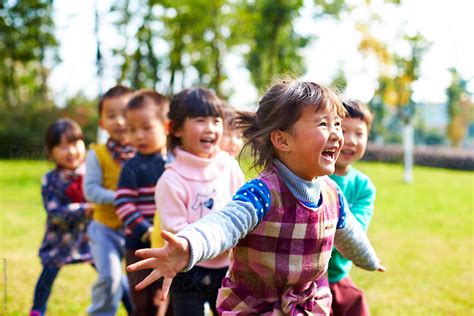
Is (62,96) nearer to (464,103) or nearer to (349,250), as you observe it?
(349,250)

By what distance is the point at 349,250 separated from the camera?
2469 millimetres

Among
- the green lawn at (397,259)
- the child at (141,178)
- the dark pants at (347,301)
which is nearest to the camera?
the dark pants at (347,301)

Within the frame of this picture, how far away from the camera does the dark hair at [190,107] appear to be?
10.1 ft

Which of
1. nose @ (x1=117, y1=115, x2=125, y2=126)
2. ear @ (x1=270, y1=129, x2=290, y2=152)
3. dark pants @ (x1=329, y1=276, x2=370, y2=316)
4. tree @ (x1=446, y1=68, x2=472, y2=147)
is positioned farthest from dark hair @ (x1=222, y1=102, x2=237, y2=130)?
tree @ (x1=446, y1=68, x2=472, y2=147)

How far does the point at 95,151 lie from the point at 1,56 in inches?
846

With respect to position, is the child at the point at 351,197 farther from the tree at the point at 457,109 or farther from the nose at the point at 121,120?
the tree at the point at 457,109

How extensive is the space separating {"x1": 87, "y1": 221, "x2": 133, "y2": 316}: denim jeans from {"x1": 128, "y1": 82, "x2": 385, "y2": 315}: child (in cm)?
182

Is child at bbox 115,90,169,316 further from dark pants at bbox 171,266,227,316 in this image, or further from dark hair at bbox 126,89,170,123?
dark pants at bbox 171,266,227,316

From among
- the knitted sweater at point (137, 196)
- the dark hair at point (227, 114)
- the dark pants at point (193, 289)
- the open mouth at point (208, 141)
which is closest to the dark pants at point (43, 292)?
the knitted sweater at point (137, 196)

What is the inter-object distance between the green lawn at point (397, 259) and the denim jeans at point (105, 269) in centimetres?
59

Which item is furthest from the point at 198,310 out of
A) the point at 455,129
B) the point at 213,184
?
the point at 455,129

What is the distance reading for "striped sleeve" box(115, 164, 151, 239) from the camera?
3.37 metres

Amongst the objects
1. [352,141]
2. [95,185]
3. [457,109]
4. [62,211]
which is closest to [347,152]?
[352,141]

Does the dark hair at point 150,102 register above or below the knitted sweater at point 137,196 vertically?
above
